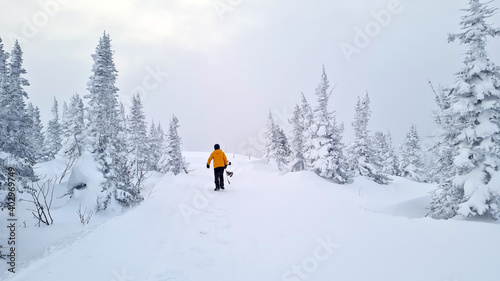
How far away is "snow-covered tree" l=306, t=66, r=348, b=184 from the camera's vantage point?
28.1 m

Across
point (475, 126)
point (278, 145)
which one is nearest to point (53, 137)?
point (278, 145)

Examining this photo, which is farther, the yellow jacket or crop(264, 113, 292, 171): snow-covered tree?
crop(264, 113, 292, 171): snow-covered tree

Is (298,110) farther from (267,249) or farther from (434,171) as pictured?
(267,249)

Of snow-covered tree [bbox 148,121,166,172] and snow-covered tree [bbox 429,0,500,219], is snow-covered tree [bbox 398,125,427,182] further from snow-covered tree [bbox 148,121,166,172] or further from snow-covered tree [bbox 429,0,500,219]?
snow-covered tree [bbox 148,121,166,172]

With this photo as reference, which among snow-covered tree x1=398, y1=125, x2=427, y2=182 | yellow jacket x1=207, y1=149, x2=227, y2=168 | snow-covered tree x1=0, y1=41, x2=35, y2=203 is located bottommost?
snow-covered tree x1=398, y1=125, x2=427, y2=182

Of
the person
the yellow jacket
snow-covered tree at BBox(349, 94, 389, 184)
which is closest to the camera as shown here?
the person

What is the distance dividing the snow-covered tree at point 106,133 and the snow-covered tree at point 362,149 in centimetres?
3028

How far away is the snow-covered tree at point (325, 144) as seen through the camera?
92.3ft

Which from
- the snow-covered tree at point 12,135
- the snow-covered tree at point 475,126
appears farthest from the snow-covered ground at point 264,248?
the snow-covered tree at point 475,126

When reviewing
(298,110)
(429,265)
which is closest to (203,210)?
(429,265)

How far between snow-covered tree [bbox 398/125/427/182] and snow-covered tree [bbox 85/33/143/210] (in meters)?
44.9

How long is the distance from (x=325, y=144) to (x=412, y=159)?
82.7 ft

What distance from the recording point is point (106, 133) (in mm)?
13023

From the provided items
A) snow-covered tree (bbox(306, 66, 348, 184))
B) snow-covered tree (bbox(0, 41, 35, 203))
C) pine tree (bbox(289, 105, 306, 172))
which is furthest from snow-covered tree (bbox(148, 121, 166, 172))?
snow-covered tree (bbox(0, 41, 35, 203))
